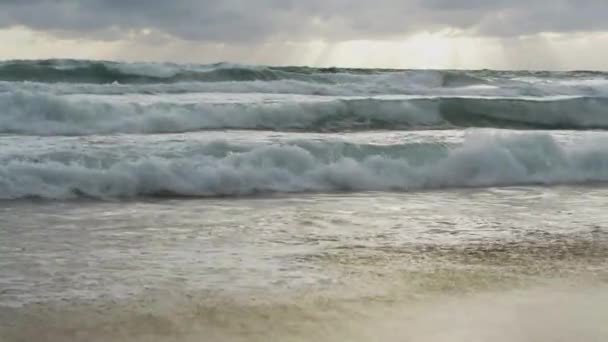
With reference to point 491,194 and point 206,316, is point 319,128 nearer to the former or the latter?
point 491,194

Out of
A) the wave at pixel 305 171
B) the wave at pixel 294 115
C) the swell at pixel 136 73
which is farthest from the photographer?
the swell at pixel 136 73

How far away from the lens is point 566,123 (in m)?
17.8

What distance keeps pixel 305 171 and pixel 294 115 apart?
7147mm

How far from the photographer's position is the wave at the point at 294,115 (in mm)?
13617

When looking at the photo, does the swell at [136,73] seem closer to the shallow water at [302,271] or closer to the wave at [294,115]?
the wave at [294,115]

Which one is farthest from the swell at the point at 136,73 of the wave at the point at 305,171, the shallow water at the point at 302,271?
the shallow water at the point at 302,271

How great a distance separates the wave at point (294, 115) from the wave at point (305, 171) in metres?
4.92

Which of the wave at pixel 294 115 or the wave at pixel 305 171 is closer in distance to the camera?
the wave at pixel 305 171

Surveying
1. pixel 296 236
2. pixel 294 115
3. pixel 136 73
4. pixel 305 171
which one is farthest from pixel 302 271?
pixel 136 73

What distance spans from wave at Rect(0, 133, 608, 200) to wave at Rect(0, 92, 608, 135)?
4917mm

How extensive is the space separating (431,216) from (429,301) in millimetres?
2471

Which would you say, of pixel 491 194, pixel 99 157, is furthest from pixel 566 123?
pixel 99 157

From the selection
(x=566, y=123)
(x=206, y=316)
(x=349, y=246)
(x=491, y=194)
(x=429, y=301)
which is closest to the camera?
(x=206, y=316)

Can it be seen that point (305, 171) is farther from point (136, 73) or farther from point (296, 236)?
point (136, 73)
